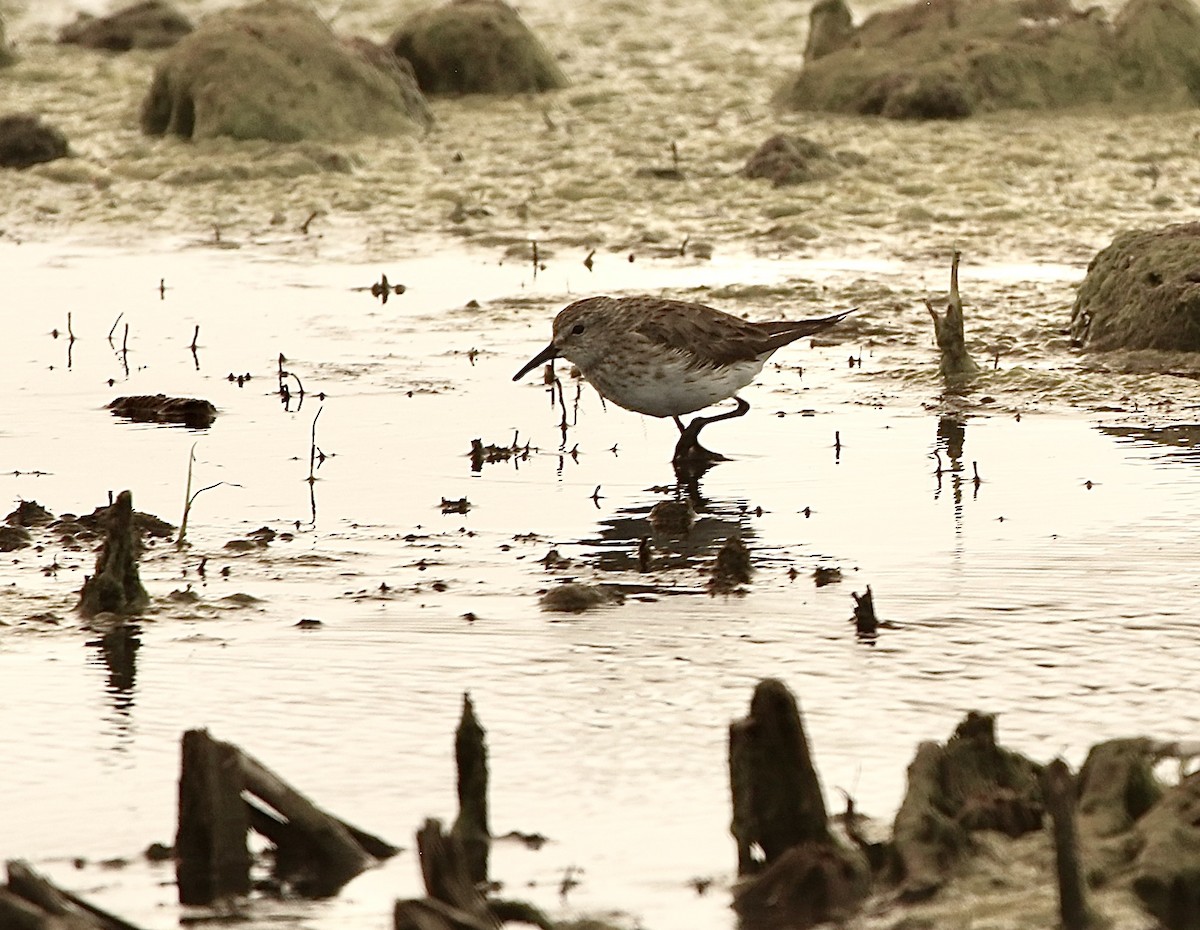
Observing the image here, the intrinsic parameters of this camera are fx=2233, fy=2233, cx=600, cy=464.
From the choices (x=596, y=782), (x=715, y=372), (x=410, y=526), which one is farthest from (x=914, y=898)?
(x=715, y=372)

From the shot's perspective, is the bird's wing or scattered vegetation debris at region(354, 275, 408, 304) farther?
scattered vegetation debris at region(354, 275, 408, 304)

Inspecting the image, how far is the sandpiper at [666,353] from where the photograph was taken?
10.9 meters

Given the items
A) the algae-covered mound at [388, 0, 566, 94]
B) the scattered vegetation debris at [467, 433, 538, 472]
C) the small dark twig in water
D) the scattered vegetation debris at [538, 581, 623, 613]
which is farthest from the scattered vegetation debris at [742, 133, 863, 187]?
the scattered vegetation debris at [538, 581, 623, 613]

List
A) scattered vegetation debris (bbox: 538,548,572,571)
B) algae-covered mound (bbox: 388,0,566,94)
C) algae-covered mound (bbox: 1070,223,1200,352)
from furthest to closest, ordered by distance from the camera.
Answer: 1. algae-covered mound (bbox: 388,0,566,94)
2. algae-covered mound (bbox: 1070,223,1200,352)
3. scattered vegetation debris (bbox: 538,548,572,571)

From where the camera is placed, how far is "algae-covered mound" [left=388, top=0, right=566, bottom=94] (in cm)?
2314

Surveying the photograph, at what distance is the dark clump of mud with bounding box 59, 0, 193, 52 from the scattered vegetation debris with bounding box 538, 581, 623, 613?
18900 millimetres

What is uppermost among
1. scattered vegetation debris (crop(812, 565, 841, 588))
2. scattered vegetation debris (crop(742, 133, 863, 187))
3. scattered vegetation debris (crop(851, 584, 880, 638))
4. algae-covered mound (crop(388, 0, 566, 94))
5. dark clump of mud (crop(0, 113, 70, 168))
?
algae-covered mound (crop(388, 0, 566, 94))

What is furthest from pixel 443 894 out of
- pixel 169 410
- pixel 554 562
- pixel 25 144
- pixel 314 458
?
pixel 25 144

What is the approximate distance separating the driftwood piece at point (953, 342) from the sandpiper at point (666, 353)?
4.02 feet

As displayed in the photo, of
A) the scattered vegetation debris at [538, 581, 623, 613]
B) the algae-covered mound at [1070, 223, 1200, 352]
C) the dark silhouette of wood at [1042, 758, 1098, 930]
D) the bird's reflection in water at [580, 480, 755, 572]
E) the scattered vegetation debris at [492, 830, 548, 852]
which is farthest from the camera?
the algae-covered mound at [1070, 223, 1200, 352]

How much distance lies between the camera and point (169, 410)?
1180 cm

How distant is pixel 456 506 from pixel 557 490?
634 mm

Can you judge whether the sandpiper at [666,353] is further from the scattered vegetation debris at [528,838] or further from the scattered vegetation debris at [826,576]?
the scattered vegetation debris at [528,838]

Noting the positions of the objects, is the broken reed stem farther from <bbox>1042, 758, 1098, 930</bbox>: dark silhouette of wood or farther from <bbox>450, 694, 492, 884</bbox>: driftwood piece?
<bbox>1042, 758, 1098, 930</bbox>: dark silhouette of wood
